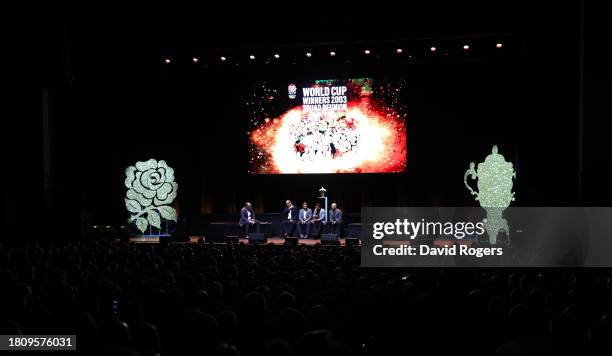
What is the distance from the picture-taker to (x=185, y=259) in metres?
10.9

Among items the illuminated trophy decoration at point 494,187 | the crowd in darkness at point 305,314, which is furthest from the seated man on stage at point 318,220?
the crowd in darkness at point 305,314

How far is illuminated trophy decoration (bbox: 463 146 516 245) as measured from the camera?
16.5m

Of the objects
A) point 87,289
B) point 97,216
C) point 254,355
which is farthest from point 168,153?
point 254,355

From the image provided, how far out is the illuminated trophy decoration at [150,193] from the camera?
21.0 m

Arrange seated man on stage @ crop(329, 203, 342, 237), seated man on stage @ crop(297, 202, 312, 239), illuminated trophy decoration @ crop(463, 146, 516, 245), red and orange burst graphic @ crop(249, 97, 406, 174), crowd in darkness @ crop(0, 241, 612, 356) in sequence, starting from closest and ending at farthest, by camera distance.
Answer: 1. crowd in darkness @ crop(0, 241, 612, 356)
2. illuminated trophy decoration @ crop(463, 146, 516, 245)
3. seated man on stage @ crop(329, 203, 342, 237)
4. seated man on stage @ crop(297, 202, 312, 239)
5. red and orange burst graphic @ crop(249, 97, 406, 174)

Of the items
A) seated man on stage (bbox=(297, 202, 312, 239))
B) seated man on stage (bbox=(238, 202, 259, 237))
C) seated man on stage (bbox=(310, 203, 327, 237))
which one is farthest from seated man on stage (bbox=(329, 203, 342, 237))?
seated man on stage (bbox=(238, 202, 259, 237))

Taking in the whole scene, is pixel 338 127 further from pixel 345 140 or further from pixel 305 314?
pixel 305 314

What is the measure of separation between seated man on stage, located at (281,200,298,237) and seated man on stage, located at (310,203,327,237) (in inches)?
24.0

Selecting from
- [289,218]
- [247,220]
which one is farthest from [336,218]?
[247,220]

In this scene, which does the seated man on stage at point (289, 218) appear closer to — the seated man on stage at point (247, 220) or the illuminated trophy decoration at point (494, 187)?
the seated man on stage at point (247, 220)

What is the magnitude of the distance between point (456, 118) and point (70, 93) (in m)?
13.6

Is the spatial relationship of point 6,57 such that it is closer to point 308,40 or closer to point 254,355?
point 308,40

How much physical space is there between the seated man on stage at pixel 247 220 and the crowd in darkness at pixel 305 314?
1045 cm

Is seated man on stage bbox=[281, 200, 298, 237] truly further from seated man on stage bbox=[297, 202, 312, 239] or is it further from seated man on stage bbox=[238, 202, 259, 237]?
seated man on stage bbox=[238, 202, 259, 237]
